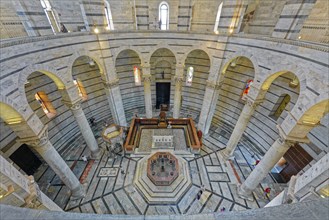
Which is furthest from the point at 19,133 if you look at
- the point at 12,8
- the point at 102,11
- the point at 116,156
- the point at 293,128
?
the point at 293,128

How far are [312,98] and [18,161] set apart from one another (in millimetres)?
15152

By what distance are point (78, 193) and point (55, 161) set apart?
2.87m

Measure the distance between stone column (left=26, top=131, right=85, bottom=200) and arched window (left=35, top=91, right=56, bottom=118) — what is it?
5.33 metres

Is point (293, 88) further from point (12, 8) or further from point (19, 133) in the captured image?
point (12, 8)

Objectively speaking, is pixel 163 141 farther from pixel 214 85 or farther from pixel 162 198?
pixel 214 85

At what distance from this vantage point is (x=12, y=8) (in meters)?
8.41

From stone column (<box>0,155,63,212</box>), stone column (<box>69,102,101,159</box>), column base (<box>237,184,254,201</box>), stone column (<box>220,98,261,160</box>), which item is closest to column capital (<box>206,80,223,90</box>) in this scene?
stone column (<box>220,98,261,160</box>)

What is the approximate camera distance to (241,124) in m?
9.51

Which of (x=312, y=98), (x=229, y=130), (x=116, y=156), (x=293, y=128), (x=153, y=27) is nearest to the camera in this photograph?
(x=312, y=98)

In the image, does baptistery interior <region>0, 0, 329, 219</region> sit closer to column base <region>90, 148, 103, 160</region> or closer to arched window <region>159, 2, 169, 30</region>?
arched window <region>159, 2, 169, 30</region>

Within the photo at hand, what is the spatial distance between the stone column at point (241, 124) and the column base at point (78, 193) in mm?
9703

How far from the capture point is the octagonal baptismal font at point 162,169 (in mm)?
9078

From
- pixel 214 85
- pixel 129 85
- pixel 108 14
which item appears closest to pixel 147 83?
pixel 129 85

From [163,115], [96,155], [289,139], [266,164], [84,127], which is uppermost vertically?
[289,139]
